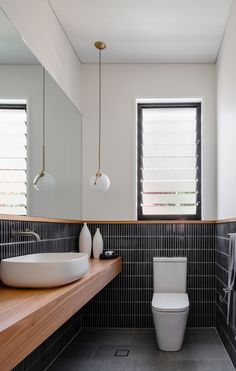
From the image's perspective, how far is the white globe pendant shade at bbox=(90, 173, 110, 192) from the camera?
13.0ft

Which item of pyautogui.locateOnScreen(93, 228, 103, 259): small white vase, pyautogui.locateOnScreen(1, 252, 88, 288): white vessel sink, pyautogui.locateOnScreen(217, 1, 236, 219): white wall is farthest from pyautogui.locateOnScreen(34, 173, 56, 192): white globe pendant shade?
pyautogui.locateOnScreen(217, 1, 236, 219): white wall

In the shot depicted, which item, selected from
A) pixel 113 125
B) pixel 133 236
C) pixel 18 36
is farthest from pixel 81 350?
pixel 18 36

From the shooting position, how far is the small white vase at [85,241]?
4051 millimetres

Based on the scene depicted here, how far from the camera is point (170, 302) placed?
11.7 feet

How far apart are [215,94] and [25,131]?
2417mm

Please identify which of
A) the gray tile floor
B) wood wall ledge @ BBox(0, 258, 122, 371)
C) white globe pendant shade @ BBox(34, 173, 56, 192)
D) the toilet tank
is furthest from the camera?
the toilet tank

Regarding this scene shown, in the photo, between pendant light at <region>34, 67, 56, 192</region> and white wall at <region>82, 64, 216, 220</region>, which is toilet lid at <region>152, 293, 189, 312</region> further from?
pendant light at <region>34, 67, 56, 192</region>

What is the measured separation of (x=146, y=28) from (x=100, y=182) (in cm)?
147

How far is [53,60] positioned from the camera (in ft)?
10.7

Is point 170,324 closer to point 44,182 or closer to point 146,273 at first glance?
point 146,273

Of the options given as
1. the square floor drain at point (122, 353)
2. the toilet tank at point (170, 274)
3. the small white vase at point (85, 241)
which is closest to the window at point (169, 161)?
the toilet tank at point (170, 274)

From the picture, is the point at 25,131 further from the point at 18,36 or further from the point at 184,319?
the point at 184,319

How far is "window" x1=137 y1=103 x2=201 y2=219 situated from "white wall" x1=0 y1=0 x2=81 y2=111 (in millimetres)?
849

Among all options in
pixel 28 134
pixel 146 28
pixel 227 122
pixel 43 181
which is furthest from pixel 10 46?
pixel 227 122
